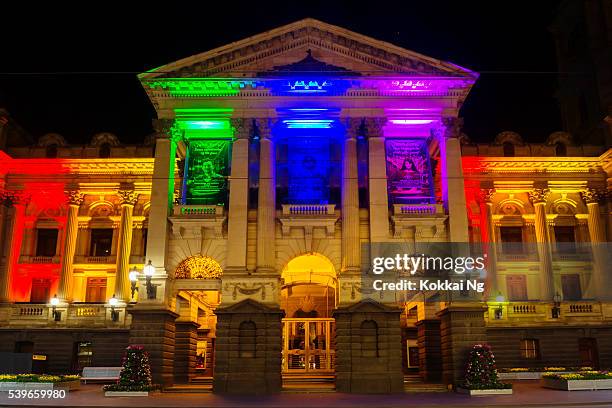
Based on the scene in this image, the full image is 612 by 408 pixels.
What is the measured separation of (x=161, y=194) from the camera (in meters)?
34.1

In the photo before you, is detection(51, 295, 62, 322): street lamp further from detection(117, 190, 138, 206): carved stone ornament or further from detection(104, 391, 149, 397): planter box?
detection(104, 391, 149, 397): planter box

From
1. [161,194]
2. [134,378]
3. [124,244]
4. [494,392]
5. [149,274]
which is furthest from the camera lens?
[124,244]

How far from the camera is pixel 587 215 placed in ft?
146

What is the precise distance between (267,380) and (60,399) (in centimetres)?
1004

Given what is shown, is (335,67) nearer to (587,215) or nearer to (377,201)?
(377,201)

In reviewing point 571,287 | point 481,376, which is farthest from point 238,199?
point 571,287

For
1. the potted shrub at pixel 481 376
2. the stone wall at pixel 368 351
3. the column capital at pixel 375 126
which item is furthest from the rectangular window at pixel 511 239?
the stone wall at pixel 368 351

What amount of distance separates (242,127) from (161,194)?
19.8 feet

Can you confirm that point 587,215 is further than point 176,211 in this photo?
Yes

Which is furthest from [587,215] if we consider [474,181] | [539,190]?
[474,181]

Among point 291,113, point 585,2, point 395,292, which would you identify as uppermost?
point 585,2

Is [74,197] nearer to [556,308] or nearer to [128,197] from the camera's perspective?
[128,197]

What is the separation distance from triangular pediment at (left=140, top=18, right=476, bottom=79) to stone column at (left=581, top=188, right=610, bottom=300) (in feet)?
55.2

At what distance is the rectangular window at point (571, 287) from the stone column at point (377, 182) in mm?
18359
